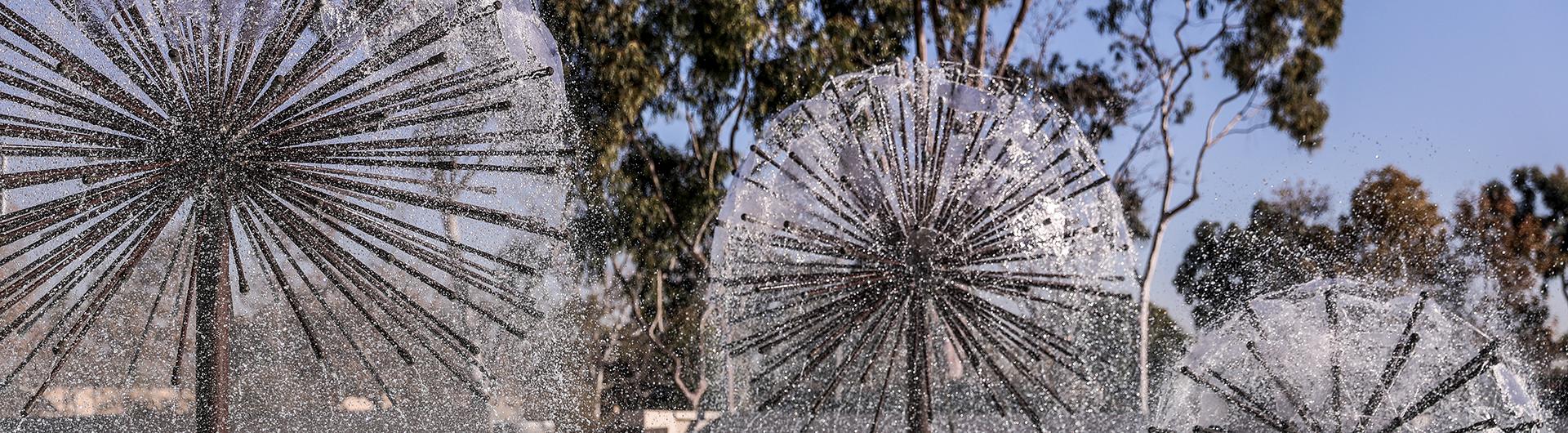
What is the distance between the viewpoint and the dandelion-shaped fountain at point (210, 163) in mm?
3514

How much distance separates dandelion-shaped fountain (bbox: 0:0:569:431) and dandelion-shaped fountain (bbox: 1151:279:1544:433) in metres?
2.79

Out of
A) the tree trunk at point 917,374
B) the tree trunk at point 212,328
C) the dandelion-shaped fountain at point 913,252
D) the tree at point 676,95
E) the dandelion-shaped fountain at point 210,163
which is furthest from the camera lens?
the tree at point 676,95

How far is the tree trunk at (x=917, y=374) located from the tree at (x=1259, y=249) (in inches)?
348

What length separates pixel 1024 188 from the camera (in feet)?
19.0

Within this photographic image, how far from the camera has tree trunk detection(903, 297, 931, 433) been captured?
15.2 ft

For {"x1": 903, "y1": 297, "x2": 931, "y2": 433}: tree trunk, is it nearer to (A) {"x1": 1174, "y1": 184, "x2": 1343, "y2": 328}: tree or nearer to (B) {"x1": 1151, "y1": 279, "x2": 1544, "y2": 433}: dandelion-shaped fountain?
(B) {"x1": 1151, "y1": 279, "x2": 1544, "y2": 433}: dandelion-shaped fountain

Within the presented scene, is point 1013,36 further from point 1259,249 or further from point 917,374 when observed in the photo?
point 917,374

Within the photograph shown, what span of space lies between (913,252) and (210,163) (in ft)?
7.47

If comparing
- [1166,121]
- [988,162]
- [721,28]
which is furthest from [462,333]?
[1166,121]

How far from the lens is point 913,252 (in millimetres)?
4789

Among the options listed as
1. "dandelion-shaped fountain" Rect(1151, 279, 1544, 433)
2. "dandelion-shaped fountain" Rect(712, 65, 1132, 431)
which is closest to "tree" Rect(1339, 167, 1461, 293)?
"dandelion-shaped fountain" Rect(1151, 279, 1544, 433)

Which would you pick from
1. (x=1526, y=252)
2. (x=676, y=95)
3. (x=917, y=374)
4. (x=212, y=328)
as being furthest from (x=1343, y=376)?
(x=1526, y=252)

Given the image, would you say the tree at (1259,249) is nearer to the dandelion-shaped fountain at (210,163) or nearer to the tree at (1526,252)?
the tree at (1526,252)

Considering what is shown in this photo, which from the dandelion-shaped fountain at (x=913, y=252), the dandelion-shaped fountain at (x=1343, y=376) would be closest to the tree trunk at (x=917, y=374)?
the dandelion-shaped fountain at (x=913, y=252)
